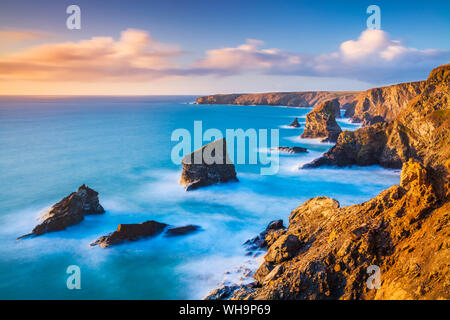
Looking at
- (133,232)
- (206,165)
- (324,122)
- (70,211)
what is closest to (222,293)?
(133,232)

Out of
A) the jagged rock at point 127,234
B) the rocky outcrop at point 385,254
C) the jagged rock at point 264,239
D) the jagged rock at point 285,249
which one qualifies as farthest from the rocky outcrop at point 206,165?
the rocky outcrop at point 385,254

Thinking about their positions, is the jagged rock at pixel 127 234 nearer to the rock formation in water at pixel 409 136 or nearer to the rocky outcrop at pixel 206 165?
the rocky outcrop at pixel 206 165

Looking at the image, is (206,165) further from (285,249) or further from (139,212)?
(285,249)

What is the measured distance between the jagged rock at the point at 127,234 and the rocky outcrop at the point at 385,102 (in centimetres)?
6772

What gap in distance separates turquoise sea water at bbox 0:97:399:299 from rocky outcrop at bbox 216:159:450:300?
16.9 ft

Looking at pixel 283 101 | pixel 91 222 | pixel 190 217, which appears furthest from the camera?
pixel 283 101

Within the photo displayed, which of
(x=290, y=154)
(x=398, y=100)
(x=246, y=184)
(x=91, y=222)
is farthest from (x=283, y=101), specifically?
(x=91, y=222)

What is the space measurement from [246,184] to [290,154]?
15.5m

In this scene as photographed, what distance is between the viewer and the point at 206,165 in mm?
25469

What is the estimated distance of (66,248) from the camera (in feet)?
51.2

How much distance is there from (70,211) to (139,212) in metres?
4.98

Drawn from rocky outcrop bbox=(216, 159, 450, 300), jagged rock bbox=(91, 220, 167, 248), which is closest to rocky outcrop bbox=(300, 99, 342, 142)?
jagged rock bbox=(91, 220, 167, 248)

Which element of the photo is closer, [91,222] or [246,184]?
[91,222]

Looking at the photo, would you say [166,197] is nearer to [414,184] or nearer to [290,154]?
[414,184]
